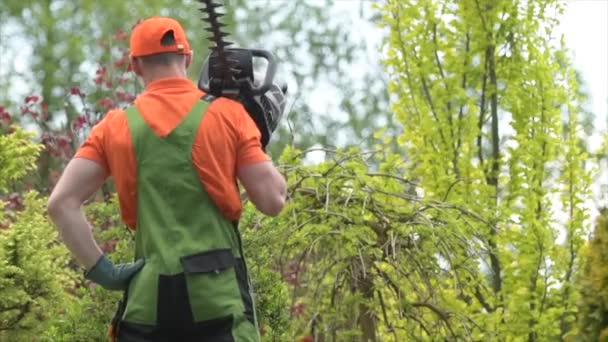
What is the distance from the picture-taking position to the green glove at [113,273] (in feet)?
12.1

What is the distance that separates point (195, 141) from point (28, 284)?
2.90 meters

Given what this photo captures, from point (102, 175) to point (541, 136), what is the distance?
441 cm

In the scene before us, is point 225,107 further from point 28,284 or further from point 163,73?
point 28,284

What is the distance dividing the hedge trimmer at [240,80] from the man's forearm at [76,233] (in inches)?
21.9

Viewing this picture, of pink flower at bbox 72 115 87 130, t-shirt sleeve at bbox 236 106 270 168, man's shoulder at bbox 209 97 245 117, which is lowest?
pink flower at bbox 72 115 87 130

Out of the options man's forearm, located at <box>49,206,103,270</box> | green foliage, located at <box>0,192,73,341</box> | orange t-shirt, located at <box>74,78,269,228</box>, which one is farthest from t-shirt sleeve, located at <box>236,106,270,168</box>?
green foliage, located at <box>0,192,73,341</box>

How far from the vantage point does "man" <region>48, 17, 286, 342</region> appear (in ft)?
11.8

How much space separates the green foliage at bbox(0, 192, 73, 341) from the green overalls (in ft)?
8.50

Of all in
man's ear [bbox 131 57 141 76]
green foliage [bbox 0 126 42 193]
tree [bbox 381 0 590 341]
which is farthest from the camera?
tree [bbox 381 0 590 341]

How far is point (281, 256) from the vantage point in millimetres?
6371

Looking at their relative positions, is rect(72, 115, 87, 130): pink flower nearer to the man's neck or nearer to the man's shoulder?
the man's neck

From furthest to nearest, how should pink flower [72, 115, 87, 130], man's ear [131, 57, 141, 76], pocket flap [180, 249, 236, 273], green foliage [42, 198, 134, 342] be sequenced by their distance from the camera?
pink flower [72, 115, 87, 130] → green foliage [42, 198, 134, 342] → man's ear [131, 57, 141, 76] → pocket flap [180, 249, 236, 273]

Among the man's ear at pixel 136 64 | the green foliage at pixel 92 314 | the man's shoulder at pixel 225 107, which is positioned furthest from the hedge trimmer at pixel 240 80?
the green foliage at pixel 92 314

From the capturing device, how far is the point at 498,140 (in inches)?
331
